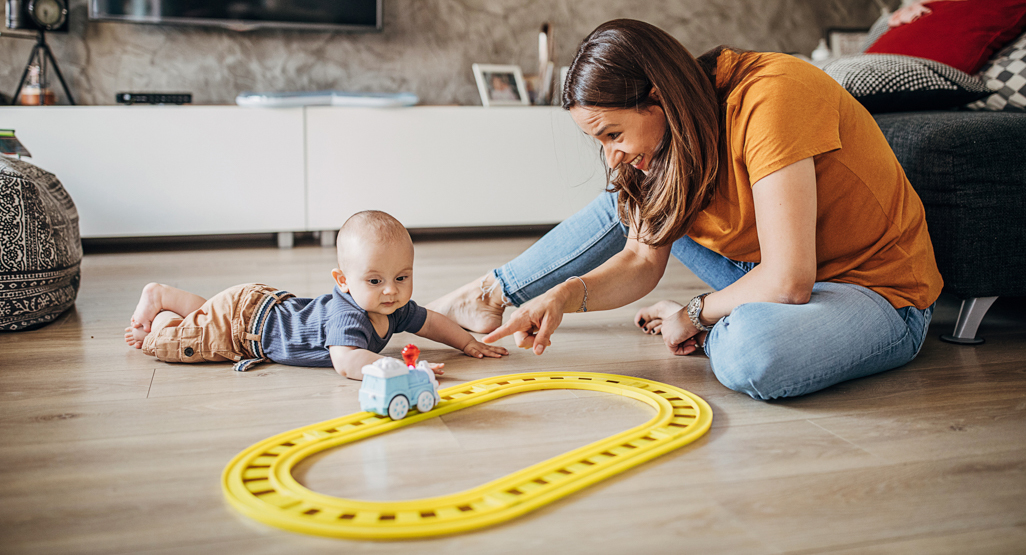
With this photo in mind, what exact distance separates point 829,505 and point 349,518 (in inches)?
20.8

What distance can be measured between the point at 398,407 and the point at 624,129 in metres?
0.54

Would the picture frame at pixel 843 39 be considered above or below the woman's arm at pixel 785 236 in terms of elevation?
above

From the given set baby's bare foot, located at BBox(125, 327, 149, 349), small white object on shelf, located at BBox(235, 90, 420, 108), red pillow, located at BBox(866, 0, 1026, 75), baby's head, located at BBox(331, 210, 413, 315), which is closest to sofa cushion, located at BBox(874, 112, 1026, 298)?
red pillow, located at BBox(866, 0, 1026, 75)

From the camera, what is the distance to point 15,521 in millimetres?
781

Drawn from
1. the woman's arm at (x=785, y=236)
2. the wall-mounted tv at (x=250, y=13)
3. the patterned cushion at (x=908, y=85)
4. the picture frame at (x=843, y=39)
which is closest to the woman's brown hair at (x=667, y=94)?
the woman's arm at (x=785, y=236)

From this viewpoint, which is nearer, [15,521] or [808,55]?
[15,521]

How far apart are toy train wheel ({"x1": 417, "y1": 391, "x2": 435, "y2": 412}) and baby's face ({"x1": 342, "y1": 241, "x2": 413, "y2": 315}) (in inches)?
9.7

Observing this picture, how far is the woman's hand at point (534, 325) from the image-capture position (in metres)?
1.21

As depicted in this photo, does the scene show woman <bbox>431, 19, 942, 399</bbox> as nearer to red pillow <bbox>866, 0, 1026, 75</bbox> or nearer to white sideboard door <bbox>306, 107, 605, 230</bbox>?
red pillow <bbox>866, 0, 1026, 75</bbox>

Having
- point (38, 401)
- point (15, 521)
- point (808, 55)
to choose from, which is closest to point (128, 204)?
point (38, 401)

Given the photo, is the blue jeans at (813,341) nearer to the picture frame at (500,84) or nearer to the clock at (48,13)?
the picture frame at (500,84)

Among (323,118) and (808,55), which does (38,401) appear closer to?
(323,118)

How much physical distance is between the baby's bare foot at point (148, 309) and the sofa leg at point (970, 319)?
5.31 feet

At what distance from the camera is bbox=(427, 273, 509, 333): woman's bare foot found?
64.9 inches
